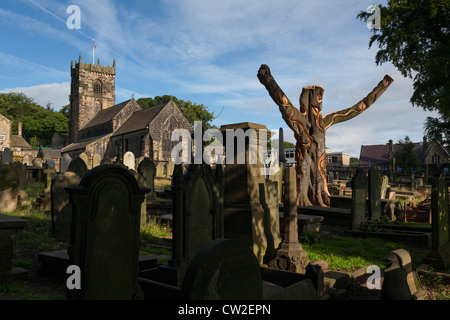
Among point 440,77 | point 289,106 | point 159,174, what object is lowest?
point 159,174

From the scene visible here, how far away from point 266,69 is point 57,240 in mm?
9319

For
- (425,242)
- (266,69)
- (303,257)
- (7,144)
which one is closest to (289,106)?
(266,69)

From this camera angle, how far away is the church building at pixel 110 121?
40.8 metres

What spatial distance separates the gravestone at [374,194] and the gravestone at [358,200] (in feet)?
3.03

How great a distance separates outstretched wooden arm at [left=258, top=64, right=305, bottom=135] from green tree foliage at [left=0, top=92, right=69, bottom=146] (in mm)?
70676

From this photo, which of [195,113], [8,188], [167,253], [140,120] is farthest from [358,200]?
[195,113]

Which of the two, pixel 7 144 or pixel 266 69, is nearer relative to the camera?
pixel 266 69

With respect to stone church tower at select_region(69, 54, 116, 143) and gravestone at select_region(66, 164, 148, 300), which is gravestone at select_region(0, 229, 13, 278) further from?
stone church tower at select_region(69, 54, 116, 143)

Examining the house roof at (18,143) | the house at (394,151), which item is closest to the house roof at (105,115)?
the house roof at (18,143)

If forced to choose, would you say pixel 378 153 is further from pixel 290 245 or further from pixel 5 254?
pixel 5 254

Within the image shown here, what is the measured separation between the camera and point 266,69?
497 inches

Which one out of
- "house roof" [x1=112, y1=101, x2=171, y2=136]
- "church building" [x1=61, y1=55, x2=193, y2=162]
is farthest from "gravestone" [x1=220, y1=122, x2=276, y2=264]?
"house roof" [x1=112, y1=101, x2=171, y2=136]
